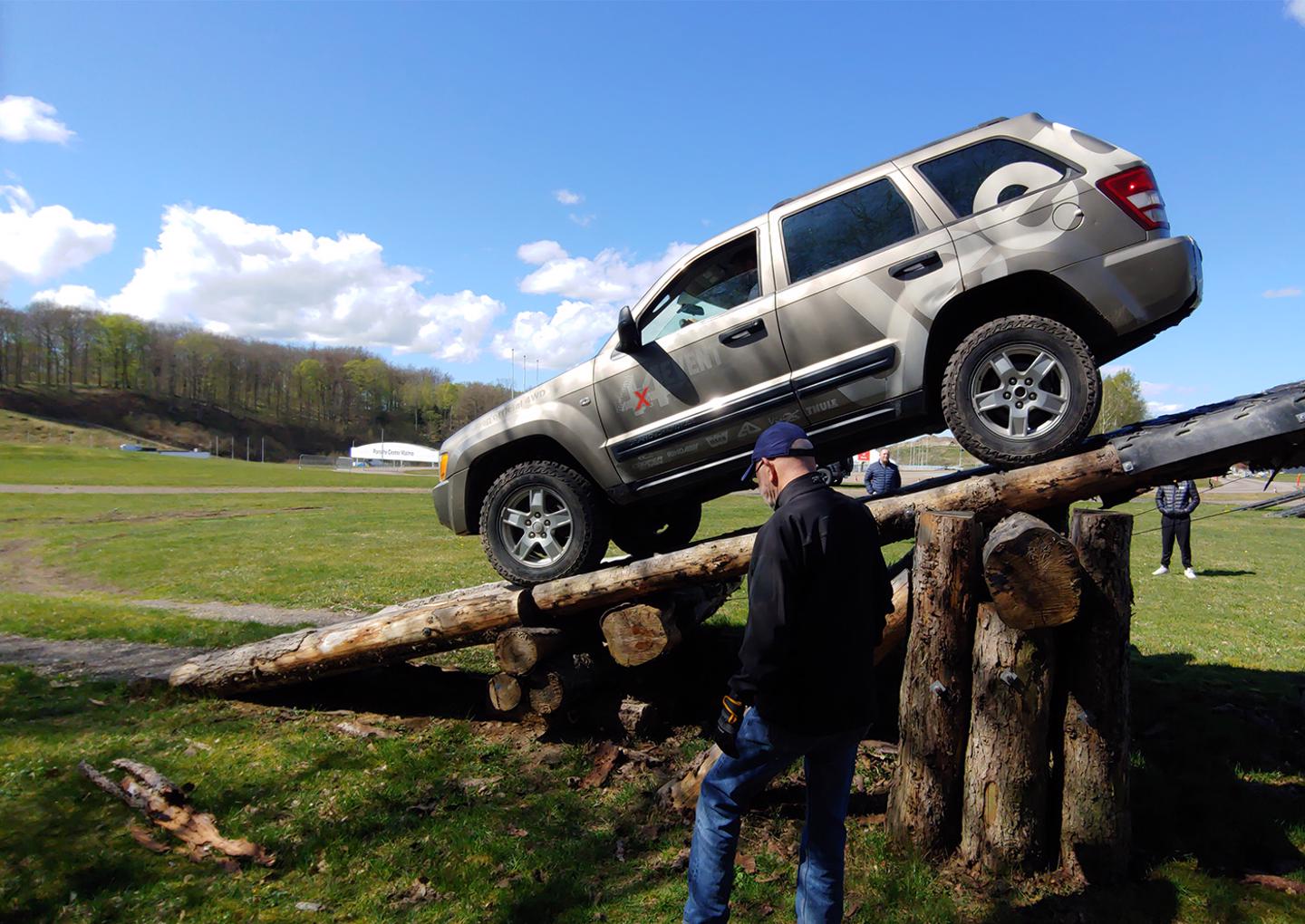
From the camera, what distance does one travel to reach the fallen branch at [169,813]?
407cm

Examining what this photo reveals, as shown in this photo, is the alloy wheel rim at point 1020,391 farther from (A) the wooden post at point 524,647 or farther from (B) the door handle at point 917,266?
(A) the wooden post at point 524,647

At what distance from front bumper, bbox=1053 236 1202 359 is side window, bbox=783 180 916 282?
1.01 meters

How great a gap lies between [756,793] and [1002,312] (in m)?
3.26

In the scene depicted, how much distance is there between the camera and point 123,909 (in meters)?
3.56

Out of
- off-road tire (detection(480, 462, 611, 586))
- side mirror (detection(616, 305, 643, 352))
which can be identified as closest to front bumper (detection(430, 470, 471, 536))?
off-road tire (detection(480, 462, 611, 586))

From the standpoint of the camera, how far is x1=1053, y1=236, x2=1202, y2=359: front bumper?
4242mm

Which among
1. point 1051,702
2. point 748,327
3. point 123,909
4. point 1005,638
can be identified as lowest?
point 123,909

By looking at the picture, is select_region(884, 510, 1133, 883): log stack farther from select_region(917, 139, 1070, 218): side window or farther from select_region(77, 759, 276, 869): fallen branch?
select_region(77, 759, 276, 869): fallen branch

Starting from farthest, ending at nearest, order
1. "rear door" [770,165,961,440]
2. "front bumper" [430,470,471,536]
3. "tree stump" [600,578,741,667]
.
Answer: "front bumper" [430,470,471,536] < "tree stump" [600,578,741,667] < "rear door" [770,165,961,440]

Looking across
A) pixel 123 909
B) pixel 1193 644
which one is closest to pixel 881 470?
pixel 1193 644

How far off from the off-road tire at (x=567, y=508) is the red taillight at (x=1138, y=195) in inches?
145

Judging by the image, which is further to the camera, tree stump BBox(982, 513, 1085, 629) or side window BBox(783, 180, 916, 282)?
side window BBox(783, 180, 916, 282)

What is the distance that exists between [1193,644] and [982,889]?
626 centimetres

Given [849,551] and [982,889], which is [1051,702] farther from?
[849,551]
